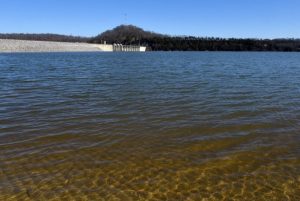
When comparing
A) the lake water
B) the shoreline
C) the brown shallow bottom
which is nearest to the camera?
the brown shallow bottom

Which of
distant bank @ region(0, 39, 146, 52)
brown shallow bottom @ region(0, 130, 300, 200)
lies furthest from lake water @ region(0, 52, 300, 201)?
distant bank @ region(0, 39, 146, 52)

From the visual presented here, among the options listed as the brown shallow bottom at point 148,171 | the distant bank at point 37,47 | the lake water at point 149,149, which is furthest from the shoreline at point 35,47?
the brown shallow bottom at point 148,171

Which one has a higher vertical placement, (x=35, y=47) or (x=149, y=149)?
(x=149, y=149)

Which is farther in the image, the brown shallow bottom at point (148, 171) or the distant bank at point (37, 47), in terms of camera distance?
the distant bank at point (37, 47)

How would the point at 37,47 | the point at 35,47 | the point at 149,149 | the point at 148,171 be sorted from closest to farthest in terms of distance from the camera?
the point at 148,171, the point at 149,149, the point at 35,47, the point at 37,47

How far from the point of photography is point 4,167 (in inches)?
298

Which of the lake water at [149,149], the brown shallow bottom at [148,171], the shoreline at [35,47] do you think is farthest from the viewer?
the shoreline at [35,47]

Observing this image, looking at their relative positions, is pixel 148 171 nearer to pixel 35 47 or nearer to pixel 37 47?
pixel 35 47

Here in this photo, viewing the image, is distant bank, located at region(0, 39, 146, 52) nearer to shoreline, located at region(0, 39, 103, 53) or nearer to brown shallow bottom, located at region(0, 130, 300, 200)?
shoreline, located at region(0, 39, 103, 53)

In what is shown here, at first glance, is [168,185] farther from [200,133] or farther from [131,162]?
[200,133]

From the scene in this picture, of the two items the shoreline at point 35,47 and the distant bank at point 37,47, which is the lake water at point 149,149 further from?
the distant bank at point 37,47

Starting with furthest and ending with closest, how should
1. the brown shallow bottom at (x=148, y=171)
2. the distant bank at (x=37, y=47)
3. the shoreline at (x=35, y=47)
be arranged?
A: the distant bank at (x=37, y=47), the shoreline at (x=35, y=47), the brown shallow bottom at (x=148, y=171)

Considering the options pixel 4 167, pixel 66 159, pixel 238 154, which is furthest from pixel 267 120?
pixel 4 167

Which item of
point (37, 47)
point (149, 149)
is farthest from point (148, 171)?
point (37, 47)
